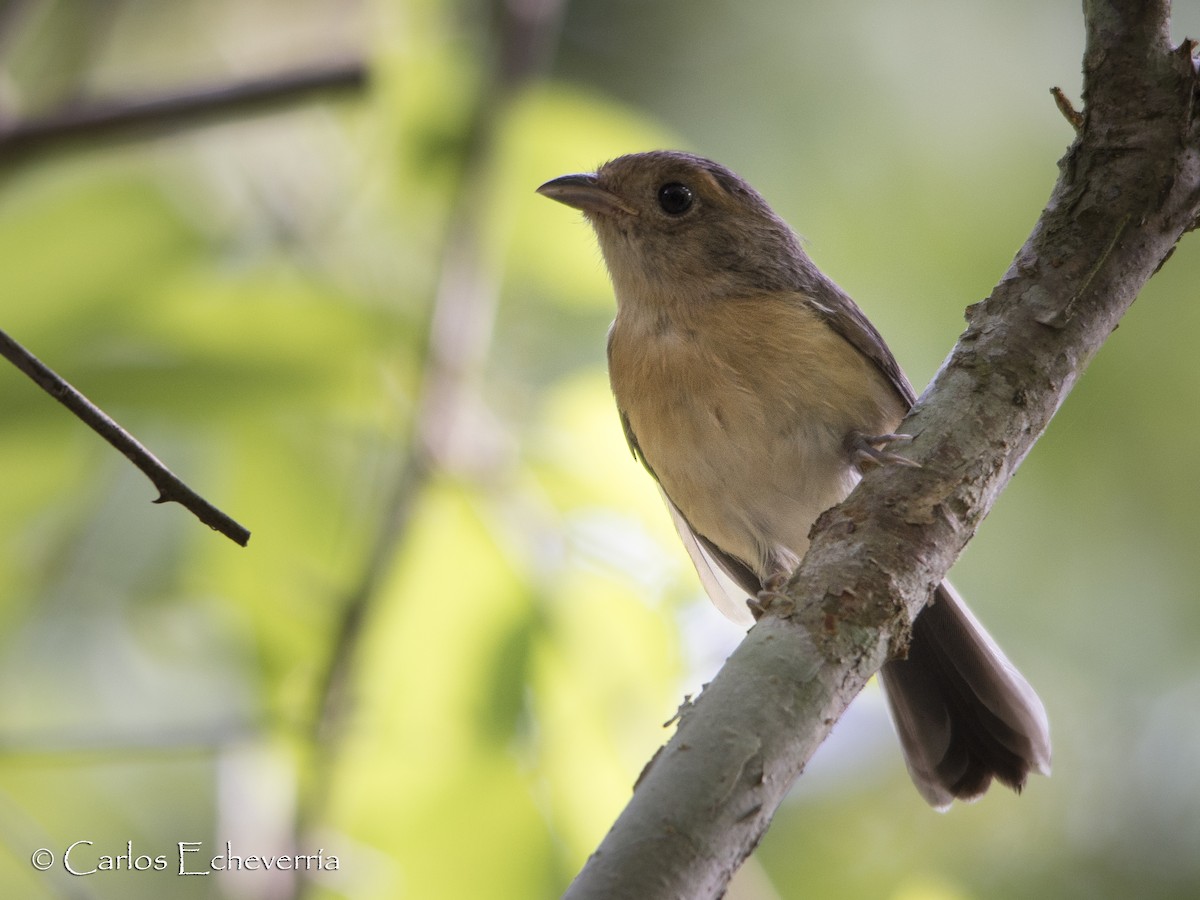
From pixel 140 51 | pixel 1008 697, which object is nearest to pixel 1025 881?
pixel 1008 697

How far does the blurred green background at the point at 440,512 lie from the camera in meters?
3.52

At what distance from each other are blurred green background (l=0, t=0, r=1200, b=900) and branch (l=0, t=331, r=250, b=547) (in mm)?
1647

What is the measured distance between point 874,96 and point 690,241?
325 centimetres

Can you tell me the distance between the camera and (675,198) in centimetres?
438

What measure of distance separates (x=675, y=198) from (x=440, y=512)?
4.90 ft

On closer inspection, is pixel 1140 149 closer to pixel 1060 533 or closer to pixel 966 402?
pixel 966 402

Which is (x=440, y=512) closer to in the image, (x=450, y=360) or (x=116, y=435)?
(x=450, y=360)

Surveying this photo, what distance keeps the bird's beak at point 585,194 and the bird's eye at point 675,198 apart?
0.37 feet

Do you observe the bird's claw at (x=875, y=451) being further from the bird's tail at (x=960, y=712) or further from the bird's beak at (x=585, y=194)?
the bird's beak at (x=585, y=194)

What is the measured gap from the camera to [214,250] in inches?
172

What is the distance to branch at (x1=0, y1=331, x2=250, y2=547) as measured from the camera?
5.55 feet

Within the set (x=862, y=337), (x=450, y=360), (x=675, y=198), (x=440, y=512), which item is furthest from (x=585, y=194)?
(x=440, y=512)

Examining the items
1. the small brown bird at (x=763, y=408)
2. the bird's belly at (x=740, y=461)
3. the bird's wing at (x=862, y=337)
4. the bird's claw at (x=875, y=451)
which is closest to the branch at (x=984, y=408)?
the bird's claw at (x=875, y=451)

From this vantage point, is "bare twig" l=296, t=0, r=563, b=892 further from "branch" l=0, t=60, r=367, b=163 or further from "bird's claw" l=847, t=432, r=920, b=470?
"bird's claw" l=847, t=432, r=920, b=470
